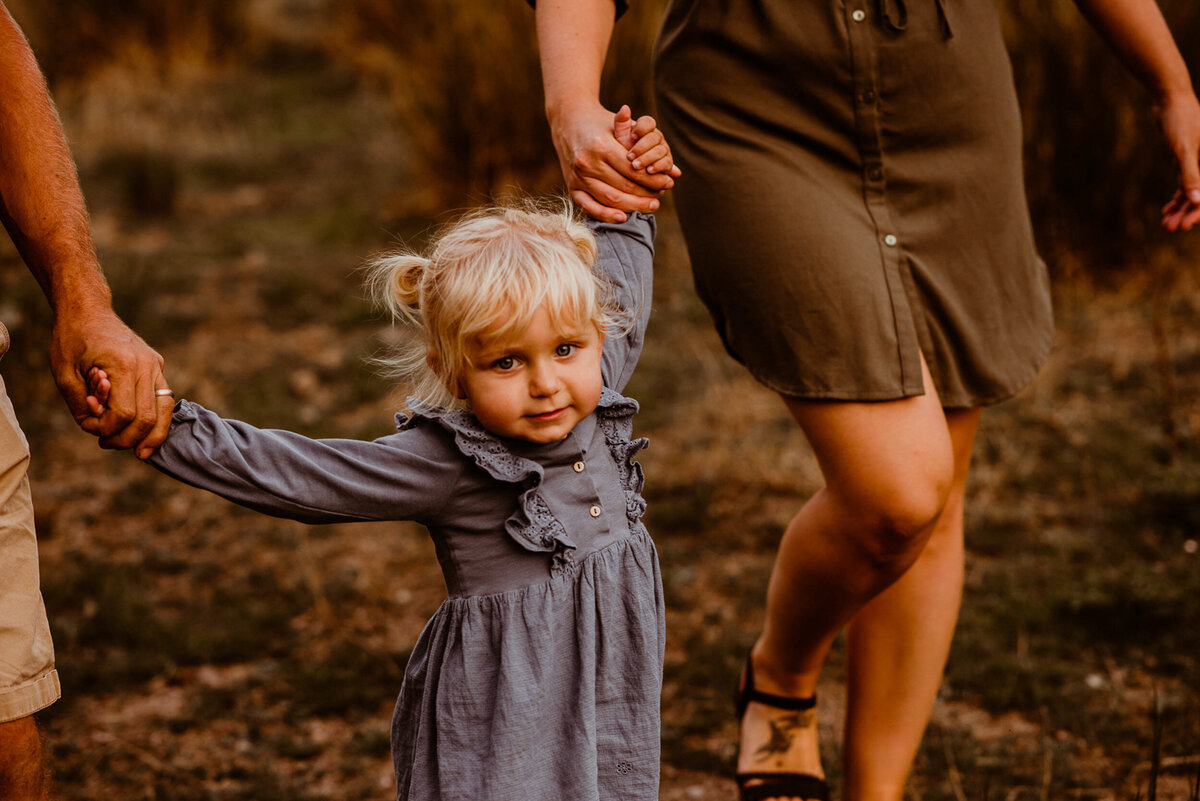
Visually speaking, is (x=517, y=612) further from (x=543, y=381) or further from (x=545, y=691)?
(x=543, y=381)

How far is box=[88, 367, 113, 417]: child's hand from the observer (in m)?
1.38

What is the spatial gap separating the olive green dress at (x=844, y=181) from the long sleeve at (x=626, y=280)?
0.54 ft

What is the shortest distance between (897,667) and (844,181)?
0.85m

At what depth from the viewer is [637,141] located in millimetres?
1624

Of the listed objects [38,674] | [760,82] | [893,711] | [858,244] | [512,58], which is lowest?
[893,711]

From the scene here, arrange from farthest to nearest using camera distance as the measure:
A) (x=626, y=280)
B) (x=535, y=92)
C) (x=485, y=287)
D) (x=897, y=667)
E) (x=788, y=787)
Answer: (x=535, y=92) < (x=788, y=787) < (x=897, y=667) < (x=626, y=280) < (x=485, y=287)

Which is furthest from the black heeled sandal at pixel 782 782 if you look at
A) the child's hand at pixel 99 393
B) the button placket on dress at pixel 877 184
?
the child's hand at pixel 99 393

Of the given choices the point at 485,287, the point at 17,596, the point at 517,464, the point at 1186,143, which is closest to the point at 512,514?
the point at 517,464

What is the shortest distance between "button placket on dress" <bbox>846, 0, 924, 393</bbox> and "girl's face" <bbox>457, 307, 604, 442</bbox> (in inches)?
22.8

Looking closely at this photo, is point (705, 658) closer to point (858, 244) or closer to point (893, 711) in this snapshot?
point (893, 711)

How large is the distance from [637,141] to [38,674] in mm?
1010

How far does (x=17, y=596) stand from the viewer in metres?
1.44

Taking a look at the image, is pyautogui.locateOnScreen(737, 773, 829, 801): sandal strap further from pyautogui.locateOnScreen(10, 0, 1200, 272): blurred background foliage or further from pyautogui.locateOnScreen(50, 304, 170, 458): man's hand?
pyautogui.locateOnScreen(10, 0, 1200, 272): blurred background foliage

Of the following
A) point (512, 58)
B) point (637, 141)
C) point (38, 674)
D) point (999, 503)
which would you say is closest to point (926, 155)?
point (637, 141)
